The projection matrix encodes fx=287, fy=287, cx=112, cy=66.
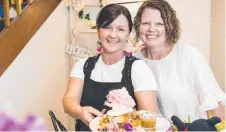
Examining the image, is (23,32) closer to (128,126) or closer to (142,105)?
(142,105)

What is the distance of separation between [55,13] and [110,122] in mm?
1786

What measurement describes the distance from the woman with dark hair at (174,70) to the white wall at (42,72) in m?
0.91

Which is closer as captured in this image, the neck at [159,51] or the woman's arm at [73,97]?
the woman's arm at [73,97]

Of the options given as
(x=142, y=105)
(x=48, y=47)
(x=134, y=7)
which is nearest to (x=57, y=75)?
(x=48, y=47)

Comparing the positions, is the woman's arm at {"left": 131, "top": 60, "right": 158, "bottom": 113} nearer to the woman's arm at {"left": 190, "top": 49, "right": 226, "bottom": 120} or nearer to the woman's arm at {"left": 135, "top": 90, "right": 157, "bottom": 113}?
the woman's arm at {"left": 135, "top": 90, "right": 157, "bottom": 113}

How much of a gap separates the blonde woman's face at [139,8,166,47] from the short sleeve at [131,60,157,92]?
158mm

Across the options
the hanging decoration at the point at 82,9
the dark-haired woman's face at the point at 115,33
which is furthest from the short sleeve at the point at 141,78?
the hanging decoration at the point at 82,9

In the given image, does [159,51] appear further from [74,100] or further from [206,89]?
[74,100]

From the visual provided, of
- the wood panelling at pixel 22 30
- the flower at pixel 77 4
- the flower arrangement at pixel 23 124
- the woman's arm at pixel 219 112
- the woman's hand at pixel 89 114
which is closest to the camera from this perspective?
the flower arrangement at pixel 23 124

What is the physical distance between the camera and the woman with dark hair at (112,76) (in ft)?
3.60

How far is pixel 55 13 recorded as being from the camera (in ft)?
7.77

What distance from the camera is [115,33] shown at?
112 centimetres

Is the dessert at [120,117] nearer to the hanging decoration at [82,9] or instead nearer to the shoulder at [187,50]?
the shoulder at [187,50]

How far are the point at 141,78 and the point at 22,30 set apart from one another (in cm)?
117
